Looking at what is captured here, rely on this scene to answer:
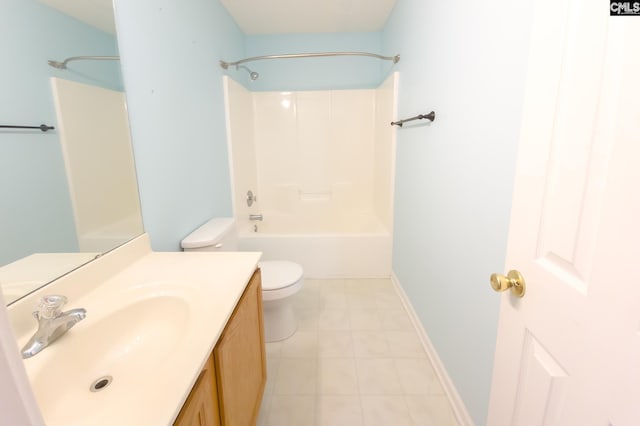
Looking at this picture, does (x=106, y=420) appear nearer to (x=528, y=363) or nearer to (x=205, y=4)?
(x=528, y=363)

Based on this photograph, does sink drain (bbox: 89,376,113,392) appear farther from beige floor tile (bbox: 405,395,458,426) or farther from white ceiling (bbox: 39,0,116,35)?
beige floor tile (bbox: 405,395,458,426)

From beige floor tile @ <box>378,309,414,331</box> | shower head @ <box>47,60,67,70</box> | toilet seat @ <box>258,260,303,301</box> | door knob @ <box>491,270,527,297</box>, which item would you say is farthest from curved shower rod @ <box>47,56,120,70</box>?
beige floor tile @ <box>378,309,414,331</box>

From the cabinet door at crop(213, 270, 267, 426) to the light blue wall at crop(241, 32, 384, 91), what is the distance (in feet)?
8.76

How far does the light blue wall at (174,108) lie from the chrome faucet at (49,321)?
0.66 m

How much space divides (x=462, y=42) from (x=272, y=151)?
8.11 feet

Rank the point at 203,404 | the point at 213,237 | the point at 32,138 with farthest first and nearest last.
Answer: the point at 213,237, the point at 32,138, the point at 203,404

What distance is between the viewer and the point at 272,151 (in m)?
3.50

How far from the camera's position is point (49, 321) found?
0.77 meters

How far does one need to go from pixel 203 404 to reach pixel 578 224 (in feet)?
2.98

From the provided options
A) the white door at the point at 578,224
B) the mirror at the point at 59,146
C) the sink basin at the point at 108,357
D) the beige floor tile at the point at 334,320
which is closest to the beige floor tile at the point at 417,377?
the beige floor tile at the point at 334,320

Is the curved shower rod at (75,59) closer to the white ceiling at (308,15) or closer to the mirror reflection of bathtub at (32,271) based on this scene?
the mirror reflection of bathtub at (32,271)

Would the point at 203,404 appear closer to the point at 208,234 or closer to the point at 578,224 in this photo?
the point at 578,224

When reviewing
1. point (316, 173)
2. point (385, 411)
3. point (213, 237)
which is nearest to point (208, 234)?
point (213, 237)

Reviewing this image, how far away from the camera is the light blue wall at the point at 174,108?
135 centimetres
